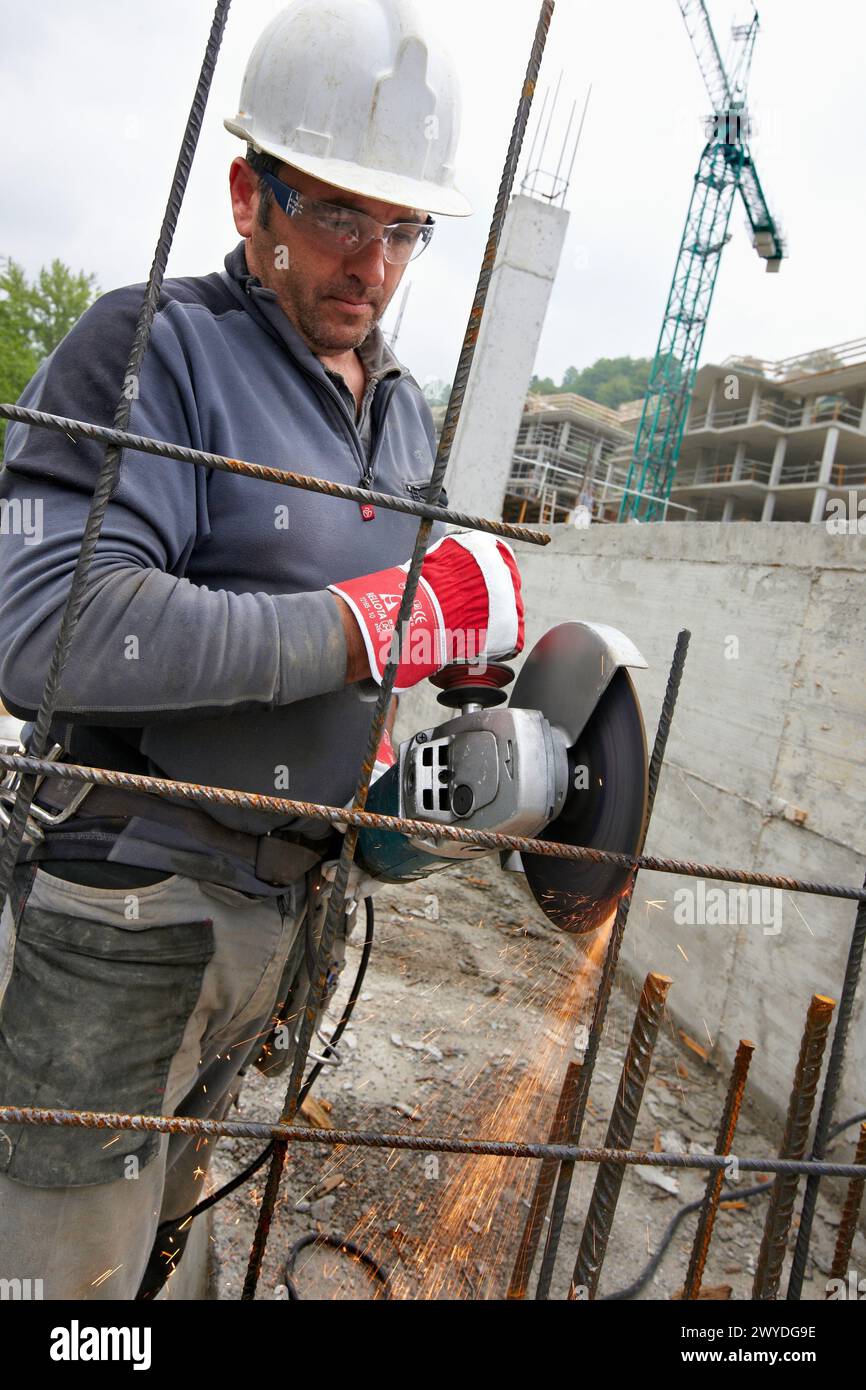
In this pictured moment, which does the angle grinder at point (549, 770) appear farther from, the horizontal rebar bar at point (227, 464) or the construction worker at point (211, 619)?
the horizontal rebar bar at point (227, 464)

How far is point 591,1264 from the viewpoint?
1514 millimetres

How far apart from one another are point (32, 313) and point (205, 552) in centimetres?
3194

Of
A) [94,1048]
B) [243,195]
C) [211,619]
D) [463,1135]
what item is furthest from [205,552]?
[463,1135]

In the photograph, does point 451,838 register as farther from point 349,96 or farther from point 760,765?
point 760,765

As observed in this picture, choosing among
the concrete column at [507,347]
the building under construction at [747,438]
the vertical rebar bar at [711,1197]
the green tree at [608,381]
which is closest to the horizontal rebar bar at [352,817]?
the vertical rebar bar at [711,1197]

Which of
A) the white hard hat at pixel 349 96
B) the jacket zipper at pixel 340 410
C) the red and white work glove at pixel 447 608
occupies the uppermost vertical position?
the white hard hat at pixel 349 96

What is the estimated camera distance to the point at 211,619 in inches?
48.9

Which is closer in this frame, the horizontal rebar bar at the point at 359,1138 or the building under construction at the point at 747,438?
the horizontal rebar bar at the point at 359,1138

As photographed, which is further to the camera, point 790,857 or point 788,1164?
point 790,857

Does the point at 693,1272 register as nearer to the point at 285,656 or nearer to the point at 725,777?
the point at 285,656

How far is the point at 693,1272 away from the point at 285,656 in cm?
148

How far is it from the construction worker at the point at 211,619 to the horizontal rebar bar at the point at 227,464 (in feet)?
0.79

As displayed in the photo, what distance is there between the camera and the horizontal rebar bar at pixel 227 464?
3.18ft
